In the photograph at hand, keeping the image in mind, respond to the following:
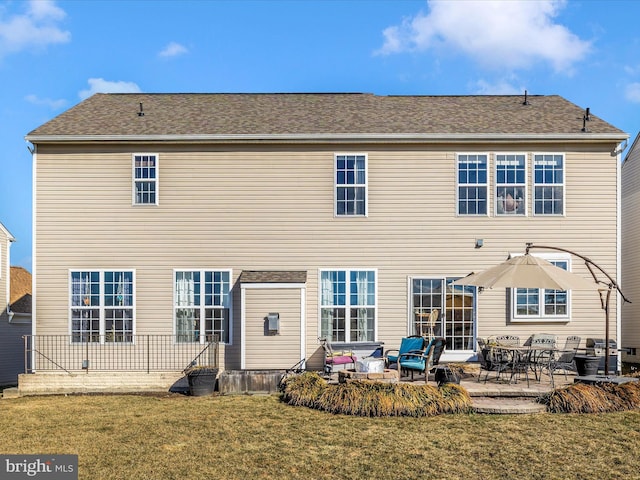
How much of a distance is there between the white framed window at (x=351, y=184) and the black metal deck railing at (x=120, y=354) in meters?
4.40

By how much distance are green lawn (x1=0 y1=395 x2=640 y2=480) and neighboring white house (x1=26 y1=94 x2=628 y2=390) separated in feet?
12.2

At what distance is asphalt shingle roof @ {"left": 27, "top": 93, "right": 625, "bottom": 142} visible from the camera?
46.6 ft

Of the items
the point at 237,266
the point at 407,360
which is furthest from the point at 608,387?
the point at 237,266

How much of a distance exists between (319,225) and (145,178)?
14.1 feet

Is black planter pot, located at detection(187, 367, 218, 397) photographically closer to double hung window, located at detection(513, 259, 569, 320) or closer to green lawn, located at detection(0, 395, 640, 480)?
green lawn, located at detection(0, 395, 640, 480)

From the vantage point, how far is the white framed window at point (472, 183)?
1420cm

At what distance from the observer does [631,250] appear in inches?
765

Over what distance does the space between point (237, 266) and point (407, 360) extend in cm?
472

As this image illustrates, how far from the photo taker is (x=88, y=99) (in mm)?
16312

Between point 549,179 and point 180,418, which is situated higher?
point 549,179

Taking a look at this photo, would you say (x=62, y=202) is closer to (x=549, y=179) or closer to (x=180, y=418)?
(x=180, y=418)

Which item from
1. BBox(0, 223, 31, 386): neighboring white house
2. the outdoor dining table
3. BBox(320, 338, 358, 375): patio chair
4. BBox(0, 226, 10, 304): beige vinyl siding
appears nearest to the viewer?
the outdoor dining table

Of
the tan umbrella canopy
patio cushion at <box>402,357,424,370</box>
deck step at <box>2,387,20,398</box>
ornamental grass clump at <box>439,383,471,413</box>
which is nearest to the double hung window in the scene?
the tan umbrella canopy

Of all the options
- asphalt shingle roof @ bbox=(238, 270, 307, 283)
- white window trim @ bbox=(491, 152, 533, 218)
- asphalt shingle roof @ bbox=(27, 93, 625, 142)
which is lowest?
asphalt shingle roof @ bbox=(238, 270, 307, 283)
